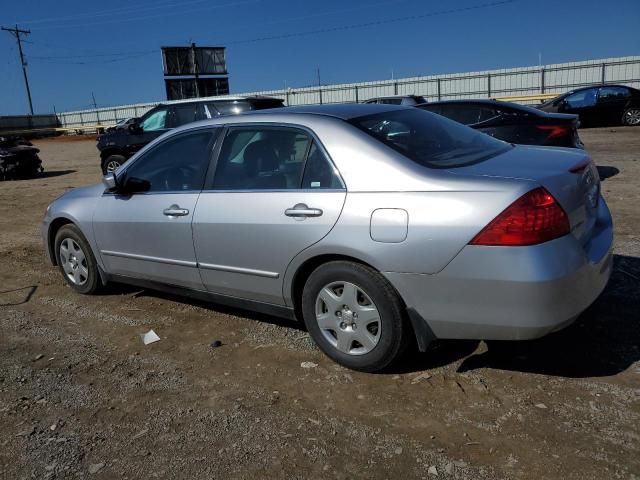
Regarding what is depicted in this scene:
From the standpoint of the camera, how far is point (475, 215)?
2.85 meters

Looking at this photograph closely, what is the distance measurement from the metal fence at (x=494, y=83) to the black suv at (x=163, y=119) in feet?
70.1

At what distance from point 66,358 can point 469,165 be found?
3.01 meters

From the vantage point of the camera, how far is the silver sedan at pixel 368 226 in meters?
2.85

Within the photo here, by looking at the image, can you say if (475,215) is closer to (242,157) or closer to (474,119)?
(242,157)

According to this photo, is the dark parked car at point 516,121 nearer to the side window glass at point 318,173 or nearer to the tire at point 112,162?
the side window glass at point 318,173

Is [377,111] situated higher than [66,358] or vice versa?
[377,111]

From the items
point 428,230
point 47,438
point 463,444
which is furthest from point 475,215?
point 47,438

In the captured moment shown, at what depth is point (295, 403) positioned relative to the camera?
3203 mm

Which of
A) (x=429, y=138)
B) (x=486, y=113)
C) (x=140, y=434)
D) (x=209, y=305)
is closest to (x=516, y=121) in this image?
(x=486, y=113)

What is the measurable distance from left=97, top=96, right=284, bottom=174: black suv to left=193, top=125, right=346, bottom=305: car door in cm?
638

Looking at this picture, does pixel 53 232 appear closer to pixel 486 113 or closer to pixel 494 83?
pixel 486 113

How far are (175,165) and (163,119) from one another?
8430 millimetres

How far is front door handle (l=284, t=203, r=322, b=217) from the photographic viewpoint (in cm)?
334

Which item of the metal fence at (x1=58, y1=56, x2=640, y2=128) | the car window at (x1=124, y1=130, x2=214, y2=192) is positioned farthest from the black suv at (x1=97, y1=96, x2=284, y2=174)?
the metal fence at (x1=58, y1=56, x2=640, y2=128)
